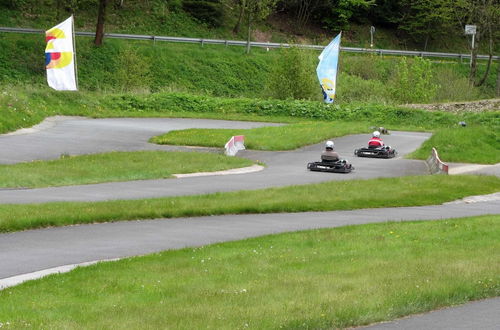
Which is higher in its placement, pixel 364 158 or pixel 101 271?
pixel 101 271

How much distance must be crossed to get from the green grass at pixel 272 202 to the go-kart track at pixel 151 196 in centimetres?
45

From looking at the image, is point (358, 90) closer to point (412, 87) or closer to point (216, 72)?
point (412, 87)

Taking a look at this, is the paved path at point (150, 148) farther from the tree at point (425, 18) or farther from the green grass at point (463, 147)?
the tree at point (425, 18)

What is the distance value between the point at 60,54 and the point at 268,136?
1465 centimetres

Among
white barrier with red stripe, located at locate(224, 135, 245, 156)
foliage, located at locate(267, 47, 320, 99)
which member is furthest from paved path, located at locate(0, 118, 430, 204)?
foliage, located at locate(267, 47, 320, 99)

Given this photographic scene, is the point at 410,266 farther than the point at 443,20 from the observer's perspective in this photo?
No

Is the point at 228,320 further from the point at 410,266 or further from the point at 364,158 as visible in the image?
the point at 364,158

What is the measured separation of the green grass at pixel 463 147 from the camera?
37594mm

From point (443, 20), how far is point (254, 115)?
143 feet

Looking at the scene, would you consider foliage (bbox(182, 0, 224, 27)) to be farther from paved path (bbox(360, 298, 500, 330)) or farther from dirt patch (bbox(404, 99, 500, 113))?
paved path (bbox(360, 298, 500, 330))

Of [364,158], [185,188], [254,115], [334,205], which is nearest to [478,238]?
[334,205]

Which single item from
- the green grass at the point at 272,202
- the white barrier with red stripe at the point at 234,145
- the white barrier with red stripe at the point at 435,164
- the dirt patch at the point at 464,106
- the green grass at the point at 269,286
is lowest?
the dirt patch at the point at 464,106

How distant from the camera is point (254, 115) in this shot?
177ft

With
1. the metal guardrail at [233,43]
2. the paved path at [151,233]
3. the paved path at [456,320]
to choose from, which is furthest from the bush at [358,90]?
the paved path at [456,320]
